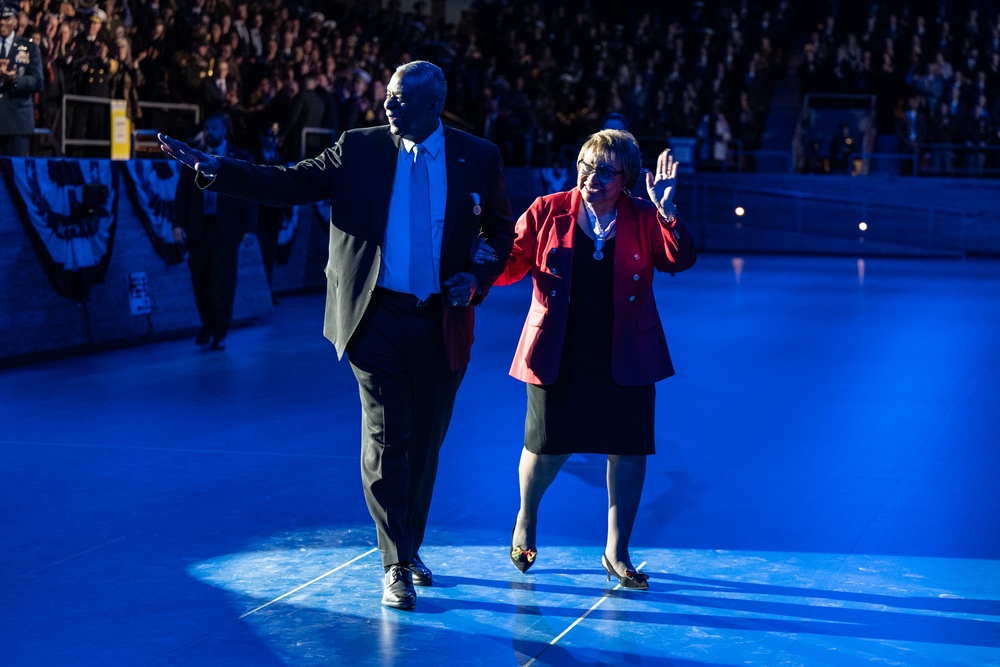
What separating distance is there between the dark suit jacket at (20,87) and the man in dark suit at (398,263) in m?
8.68

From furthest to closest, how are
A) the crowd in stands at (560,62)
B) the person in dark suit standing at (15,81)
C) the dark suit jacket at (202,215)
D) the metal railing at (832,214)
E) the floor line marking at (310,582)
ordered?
the metal railing at (832,214) → the crowd in stands at (560,62) → the person in dark suit standing at (15,81) → the dark suit jacket at (202,215) → the floor line marking at (310,582)

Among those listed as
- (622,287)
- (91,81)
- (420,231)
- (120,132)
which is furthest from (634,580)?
(91,81)

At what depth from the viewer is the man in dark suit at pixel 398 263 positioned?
5.04 metres

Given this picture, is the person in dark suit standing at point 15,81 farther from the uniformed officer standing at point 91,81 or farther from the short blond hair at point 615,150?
the short blond hair at point 615,150

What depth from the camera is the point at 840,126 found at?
27.8 m

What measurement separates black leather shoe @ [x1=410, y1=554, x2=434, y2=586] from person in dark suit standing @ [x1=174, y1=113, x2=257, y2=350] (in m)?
6.92

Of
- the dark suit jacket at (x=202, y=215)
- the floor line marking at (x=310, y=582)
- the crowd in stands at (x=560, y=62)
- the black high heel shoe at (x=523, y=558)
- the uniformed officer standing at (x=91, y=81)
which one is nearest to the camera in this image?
the floor line marking at (x=310, y=582)

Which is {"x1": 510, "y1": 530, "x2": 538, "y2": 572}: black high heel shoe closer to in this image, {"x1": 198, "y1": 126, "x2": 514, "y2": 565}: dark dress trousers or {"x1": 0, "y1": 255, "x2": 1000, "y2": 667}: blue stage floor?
{"x1": 0, "y1": 255, "x2": 1000, "y2": 667}: blue stage floor

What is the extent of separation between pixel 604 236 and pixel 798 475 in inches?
101

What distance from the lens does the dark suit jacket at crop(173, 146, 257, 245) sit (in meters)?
11.8

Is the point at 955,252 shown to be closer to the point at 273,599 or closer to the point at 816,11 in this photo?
the point at 816,11

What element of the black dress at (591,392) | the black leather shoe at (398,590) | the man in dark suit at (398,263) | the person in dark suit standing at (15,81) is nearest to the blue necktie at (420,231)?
the man in dark suit at (398,263)

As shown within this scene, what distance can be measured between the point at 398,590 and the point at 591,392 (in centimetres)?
105

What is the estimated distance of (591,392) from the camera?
5367 millimetres
